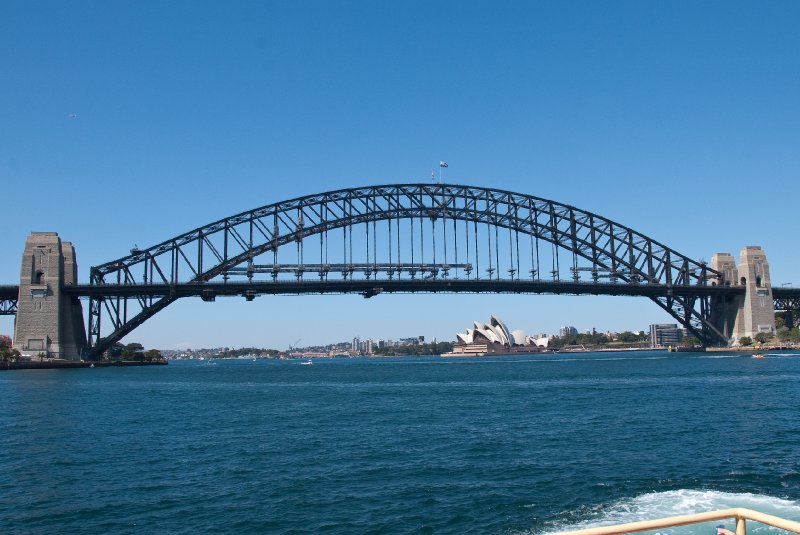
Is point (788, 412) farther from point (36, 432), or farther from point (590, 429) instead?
point (36, 432)

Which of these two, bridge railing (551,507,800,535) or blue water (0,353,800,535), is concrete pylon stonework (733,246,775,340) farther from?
bridge railing (551,507,800,535)

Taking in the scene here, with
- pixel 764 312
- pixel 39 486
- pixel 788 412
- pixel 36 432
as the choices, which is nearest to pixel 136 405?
pixel 36 432

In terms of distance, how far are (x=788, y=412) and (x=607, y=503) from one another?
67.0ft

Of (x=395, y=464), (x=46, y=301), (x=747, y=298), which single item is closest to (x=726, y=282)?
(x=747, y=298)

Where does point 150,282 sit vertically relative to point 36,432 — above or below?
above

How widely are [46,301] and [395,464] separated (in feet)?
248

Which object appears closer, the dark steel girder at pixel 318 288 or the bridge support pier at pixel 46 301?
the bridge support pier at pixel 46 301

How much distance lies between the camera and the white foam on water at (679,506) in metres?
15.0

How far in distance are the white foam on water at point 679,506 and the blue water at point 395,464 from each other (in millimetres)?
64

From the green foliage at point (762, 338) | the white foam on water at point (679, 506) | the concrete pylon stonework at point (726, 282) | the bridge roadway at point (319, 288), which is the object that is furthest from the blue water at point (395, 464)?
the concrete pylon stonework at point (726, 282)

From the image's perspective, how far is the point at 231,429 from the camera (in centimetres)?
3048

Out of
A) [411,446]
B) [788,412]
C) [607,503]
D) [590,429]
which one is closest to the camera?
[607,503]

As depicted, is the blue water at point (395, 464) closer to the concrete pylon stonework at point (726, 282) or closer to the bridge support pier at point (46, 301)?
the bridge support pier at point (46, 301)

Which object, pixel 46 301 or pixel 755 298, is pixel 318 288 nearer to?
pixel 46 301
